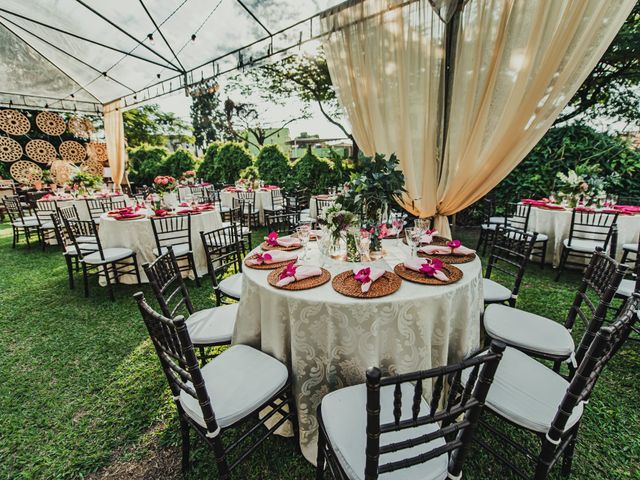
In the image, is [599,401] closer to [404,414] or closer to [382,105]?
[404,414]

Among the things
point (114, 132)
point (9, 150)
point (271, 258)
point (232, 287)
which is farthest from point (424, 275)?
point (9, 150)

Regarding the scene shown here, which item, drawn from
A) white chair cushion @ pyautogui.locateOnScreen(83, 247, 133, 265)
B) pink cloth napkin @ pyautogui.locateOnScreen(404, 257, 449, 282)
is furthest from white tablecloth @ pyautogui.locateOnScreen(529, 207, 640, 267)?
white chair cushion @ pyautogui.locateOnScreen(83, 247, 133, 265)

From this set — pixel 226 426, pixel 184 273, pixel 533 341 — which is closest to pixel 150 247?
pixel 184 273

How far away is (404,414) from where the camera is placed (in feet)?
3.59

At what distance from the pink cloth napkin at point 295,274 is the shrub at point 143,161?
1210cm

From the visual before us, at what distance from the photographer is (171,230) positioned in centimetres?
347

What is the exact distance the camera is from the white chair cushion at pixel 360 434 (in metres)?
0.92

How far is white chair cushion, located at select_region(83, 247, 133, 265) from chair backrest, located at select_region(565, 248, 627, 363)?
4.08 metres

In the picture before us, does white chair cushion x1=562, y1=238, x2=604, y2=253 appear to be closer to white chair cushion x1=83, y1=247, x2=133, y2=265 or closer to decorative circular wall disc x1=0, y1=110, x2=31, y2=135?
white chair cushion x1=83, y1=247, x2=133, y2=265

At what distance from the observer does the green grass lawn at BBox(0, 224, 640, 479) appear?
1.44 metres

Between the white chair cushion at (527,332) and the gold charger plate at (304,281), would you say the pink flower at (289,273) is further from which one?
the white chair cushion at (527,332)

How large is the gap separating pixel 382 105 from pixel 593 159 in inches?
183

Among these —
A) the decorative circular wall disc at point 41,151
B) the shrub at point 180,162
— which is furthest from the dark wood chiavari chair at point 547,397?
the decorative circular wall disc at point 41,151

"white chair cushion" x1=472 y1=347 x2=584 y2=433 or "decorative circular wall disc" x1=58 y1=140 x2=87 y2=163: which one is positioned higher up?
"decorative circular wall disc" x1=58 y1=140 x2=87 y2=163
